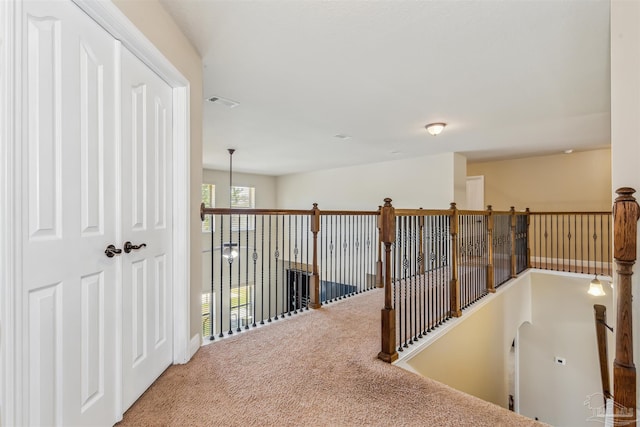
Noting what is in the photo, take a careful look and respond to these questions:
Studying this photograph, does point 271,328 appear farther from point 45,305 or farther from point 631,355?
point 631,355

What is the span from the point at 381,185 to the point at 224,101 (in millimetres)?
4505

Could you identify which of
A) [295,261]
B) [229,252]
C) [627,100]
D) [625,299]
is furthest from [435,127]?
[229,252]

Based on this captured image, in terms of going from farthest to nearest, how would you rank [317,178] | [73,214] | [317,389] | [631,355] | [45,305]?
[317,178] < [317,389] < [631,355] < [73,214] < [45,305]

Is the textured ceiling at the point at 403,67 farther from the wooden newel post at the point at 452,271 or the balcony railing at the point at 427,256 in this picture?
the wooden newel post at the point at 452,271

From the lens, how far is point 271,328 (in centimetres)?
270

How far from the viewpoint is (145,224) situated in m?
1.65

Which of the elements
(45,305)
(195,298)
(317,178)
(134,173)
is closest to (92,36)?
(134,173)

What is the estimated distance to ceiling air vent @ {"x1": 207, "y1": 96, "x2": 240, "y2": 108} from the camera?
10.2ft

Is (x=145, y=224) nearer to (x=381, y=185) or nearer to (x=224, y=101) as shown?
(x=224, y=101)

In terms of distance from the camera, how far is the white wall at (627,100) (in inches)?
55.0

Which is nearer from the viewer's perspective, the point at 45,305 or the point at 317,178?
the point at 45,305

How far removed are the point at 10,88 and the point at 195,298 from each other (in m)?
1.58

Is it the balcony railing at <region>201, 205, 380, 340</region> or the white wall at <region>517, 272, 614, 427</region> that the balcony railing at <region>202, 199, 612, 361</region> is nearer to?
the balcony railing at <region>201, 205, 380, 340</region>

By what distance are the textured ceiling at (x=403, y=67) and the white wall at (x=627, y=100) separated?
34 cm
